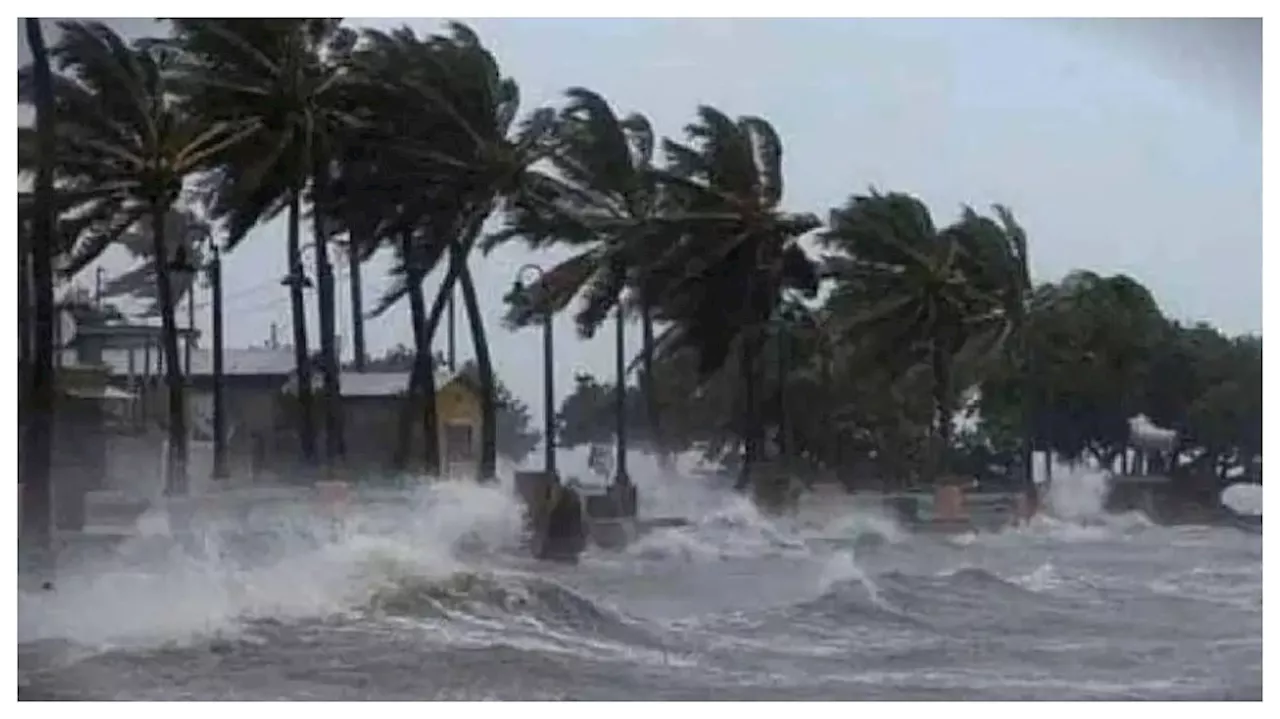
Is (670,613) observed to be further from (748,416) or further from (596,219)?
(596,219)

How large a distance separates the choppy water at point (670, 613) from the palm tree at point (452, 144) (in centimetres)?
22

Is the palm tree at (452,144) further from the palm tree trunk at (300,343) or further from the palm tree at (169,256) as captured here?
the palm tree at (169,256)

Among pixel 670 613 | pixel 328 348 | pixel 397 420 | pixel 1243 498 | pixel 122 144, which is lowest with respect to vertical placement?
pixel 670 613

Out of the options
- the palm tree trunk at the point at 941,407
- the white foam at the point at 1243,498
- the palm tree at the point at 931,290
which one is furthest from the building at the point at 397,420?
the white foam at the point at 1243,498

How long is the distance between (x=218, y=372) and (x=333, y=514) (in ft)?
0.90

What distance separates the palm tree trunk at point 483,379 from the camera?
337cm

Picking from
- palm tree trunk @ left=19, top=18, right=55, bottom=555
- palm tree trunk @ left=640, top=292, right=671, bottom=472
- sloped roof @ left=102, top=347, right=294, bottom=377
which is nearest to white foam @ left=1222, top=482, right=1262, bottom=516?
palm tree trunk @ left=640, top=292, right=671, bottom=472

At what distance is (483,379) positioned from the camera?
11.1ft

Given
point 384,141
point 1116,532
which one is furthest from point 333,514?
point 1116,532

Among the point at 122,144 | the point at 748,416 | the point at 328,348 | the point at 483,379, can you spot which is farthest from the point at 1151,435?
the point at 122,144

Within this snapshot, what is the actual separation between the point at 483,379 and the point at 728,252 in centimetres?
42

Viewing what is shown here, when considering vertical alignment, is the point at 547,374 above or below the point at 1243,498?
above

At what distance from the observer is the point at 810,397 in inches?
135
